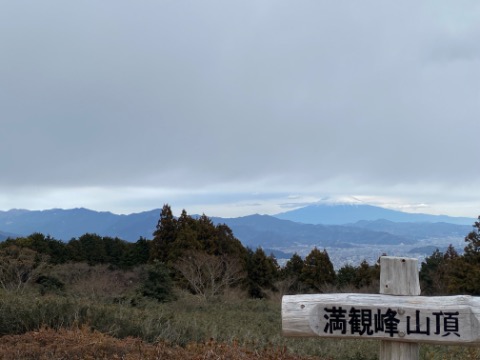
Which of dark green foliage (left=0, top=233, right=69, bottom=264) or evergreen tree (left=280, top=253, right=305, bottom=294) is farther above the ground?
dark green foliage (left=0, top=233, right=69, bottom=264)

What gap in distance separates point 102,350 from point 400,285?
130 inches

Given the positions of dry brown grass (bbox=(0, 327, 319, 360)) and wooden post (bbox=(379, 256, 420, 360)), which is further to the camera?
dry brown grass (bbox=(0, 327, 319, 360))

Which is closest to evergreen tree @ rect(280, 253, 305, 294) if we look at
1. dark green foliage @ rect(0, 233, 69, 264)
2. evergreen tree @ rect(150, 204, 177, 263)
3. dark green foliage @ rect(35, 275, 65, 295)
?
evergreen tree @ rect(150, 204, 177, 263)

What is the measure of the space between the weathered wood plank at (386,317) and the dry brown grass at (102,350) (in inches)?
63.0

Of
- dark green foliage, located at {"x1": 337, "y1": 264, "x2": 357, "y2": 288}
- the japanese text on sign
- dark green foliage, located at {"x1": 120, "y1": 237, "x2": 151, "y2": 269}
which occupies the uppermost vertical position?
the japanese text on sign

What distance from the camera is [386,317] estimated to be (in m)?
3.88

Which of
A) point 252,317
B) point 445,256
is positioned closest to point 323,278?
point 445,256

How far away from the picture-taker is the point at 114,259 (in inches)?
1474

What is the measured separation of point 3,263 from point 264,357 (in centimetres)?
2166

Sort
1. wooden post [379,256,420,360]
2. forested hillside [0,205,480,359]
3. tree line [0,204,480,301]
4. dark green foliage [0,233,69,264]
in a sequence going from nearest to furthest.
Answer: wooden post [379,256,420,360], forested hillside [0,205,480,359], tree line [0,204,480,301], dark green foliage [0,233,69,264]

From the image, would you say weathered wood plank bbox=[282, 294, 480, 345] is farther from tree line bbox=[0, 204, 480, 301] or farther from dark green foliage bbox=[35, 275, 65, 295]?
tree line bbox=[0, 204, 480, 301]

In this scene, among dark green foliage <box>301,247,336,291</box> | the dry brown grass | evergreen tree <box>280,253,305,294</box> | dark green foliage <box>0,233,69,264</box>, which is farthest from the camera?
dark green foliage <box>301,247,336,291</box>

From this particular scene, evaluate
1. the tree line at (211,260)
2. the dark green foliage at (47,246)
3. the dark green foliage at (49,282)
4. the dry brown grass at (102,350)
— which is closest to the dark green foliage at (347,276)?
the tree line at (211,260)

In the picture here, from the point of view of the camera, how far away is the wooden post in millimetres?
3982
